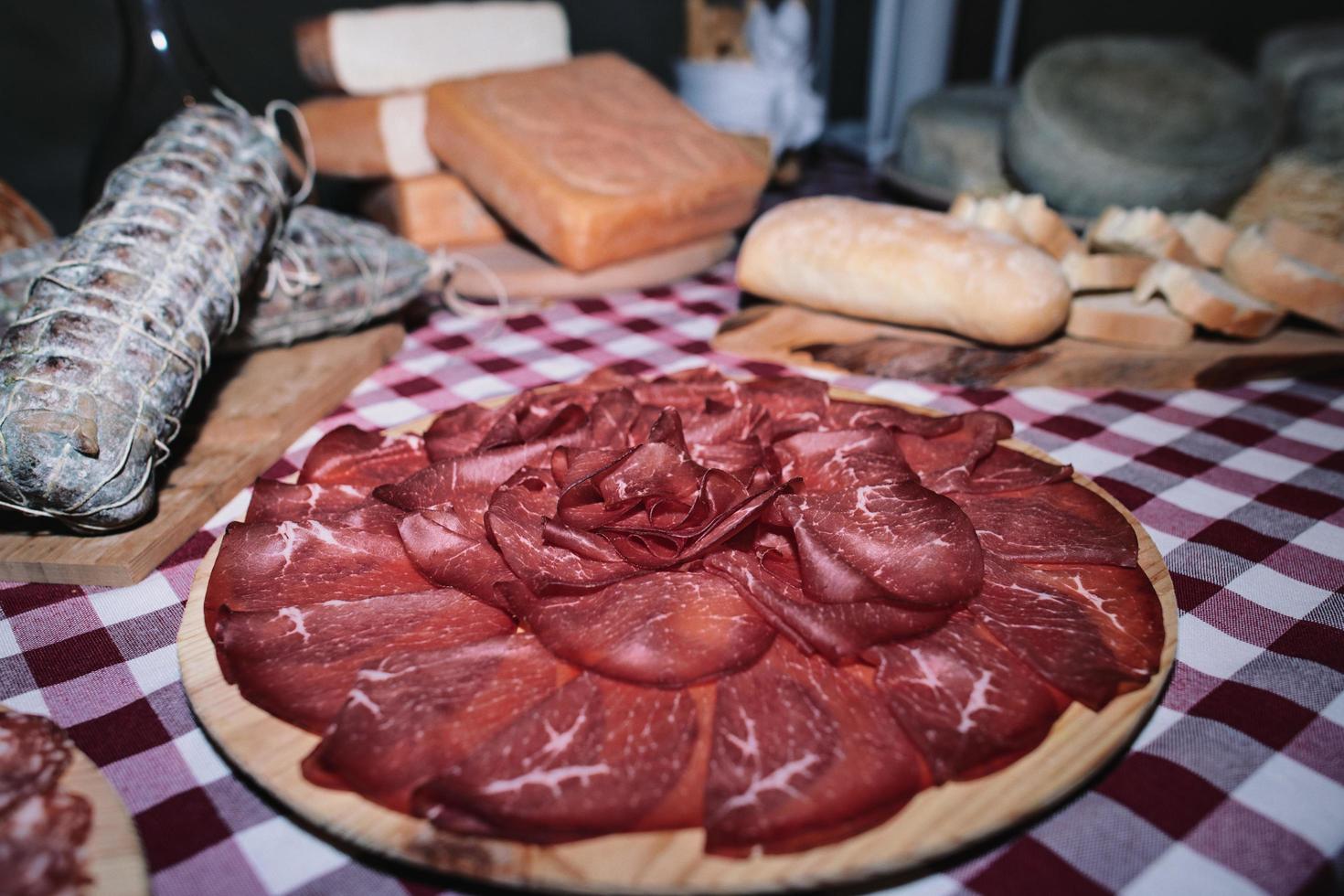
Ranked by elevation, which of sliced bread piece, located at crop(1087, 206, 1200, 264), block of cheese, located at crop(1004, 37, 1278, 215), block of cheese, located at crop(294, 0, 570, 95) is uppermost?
block of cheese, located at crop(294, 0, 570, 95)

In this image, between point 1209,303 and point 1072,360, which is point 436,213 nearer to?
point 1072,360

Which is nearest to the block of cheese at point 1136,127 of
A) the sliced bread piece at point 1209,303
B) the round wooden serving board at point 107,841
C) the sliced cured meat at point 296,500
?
the sliced bread piece at point 1209,303

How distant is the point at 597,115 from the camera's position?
6.58ft

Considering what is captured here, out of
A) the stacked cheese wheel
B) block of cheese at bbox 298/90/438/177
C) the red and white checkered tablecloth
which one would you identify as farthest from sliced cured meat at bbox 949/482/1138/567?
block of cheese at bbox 298/90/438/177

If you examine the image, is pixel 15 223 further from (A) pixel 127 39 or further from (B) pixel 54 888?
(B) pixel 54 888

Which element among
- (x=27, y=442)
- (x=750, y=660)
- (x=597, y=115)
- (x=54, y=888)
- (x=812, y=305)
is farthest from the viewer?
(x=597, y=115)

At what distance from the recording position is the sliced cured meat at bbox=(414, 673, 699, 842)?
58cm

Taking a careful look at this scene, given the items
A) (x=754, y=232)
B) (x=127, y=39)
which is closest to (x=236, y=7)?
(x=127, y=39)

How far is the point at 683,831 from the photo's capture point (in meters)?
0.58

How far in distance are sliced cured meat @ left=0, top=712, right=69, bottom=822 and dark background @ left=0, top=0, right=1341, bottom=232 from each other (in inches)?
52.5

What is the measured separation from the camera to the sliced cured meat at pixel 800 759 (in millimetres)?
572

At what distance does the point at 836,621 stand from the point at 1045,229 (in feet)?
3.95

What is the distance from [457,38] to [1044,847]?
2.10 metres

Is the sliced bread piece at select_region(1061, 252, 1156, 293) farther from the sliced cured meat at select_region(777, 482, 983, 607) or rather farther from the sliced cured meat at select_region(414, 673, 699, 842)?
the sliced cured meat at select_region(414, 673, 699, 842)
